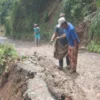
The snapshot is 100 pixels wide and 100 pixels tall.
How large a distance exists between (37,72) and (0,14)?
55.5m

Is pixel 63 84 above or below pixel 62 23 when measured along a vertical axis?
below

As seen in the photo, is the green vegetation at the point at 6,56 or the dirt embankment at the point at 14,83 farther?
the green vegetation at the point at 6,56

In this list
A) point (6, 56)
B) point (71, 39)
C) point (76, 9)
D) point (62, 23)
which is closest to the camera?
point (62, 23)

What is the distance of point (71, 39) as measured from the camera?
921cm

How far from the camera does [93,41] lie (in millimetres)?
16172

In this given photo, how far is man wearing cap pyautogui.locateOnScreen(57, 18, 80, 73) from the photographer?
351 inches

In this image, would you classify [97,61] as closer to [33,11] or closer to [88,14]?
[88,14]

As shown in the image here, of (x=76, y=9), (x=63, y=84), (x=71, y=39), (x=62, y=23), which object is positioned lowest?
(x=63, y=84)

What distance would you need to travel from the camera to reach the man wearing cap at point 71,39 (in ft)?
29.3

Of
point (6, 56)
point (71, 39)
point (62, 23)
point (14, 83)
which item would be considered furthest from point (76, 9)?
point (14, 83)

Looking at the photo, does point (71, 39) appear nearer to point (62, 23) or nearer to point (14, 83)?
point (62, 23)

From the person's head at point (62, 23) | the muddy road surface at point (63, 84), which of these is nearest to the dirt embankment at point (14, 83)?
the muddy road surface at point (63, 84)

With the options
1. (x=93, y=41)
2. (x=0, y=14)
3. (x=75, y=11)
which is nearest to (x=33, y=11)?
(x=75, y=11)

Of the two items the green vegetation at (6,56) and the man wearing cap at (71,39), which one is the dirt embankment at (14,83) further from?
the man wearing cap at (71,39)
